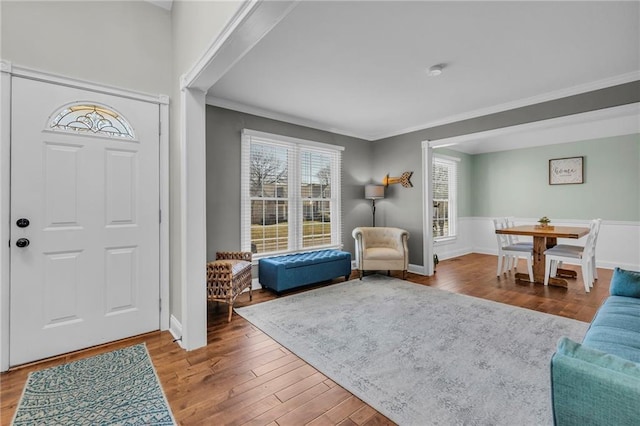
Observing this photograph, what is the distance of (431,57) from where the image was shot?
2752mm

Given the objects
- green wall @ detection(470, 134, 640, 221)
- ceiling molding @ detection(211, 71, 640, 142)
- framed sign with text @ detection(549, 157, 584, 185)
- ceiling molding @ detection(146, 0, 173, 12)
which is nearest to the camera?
ceiling molding @ detection(146, 0, 173, 12)

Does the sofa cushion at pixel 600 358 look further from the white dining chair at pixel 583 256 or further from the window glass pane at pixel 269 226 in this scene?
the white dining chair at pixel 583 256

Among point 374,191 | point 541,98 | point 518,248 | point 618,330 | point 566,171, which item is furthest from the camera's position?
point 566,171

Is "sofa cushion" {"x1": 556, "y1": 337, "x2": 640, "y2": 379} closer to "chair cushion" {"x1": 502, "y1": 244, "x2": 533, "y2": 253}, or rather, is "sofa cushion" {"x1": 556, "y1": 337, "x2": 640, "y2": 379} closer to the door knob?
the door knob

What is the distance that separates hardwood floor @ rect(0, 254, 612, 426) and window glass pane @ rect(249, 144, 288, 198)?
6.08 feet

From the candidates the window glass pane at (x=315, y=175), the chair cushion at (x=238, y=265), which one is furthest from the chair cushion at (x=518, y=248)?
the chair cushion at (x=238, y=265)

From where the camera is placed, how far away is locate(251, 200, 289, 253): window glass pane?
4.22 metres

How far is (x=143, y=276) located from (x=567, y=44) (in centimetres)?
434

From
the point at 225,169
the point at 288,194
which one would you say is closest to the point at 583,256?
the point at 288,194

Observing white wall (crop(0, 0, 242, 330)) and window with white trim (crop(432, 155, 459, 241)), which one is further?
window with white trim (crop(432, 155, 459, 241))

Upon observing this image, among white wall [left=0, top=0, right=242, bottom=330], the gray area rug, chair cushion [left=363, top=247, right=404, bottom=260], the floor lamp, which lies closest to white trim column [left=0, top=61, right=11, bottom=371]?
white wall [left=0, top=0, right=242, bottom=330]

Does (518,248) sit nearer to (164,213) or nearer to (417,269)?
(417,269)

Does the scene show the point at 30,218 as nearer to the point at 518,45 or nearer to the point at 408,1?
the point at 408,1

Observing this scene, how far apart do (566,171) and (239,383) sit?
23.1 feet
